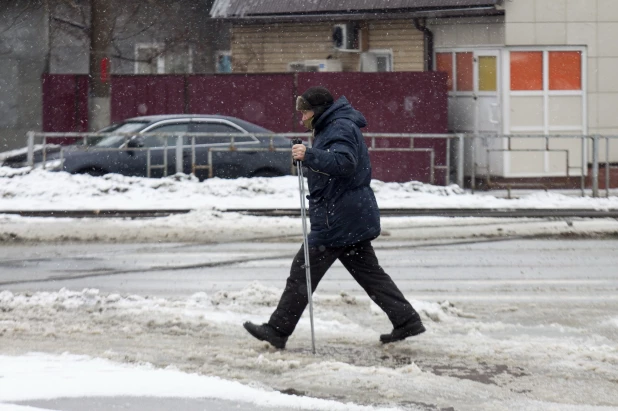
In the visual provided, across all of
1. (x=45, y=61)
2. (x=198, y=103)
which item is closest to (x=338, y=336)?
(x=198, y=103)

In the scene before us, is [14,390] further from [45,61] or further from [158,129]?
[45,61]

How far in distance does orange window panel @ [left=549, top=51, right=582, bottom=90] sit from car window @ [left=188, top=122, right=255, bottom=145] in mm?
6414

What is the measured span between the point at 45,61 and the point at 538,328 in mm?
25183

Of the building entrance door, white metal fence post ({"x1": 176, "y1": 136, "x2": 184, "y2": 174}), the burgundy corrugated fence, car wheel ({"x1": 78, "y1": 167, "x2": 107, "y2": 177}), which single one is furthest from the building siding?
car wheel ({"x1": 78, "y1": 167, "x2": 107, "y2": 177})

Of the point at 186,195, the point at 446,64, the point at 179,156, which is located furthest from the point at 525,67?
the point at 186,195

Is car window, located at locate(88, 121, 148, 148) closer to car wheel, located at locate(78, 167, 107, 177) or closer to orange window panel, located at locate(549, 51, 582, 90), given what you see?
car wheel, located at locate(78, 167, 107, 177)

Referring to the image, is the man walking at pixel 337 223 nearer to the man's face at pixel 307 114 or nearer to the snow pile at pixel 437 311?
the man's face at pixel 307 114

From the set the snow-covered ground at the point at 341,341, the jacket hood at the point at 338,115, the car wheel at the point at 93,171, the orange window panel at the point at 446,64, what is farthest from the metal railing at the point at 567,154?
the jacket hood at the point at 338,115

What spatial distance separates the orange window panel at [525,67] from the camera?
2259 centimetres

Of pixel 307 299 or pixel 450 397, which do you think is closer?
pixel 450 397

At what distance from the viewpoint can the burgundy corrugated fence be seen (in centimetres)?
2241

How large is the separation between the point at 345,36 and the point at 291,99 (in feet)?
8.40

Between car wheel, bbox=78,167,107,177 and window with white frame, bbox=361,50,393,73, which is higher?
window with white frame, bbox=361,50,393,73

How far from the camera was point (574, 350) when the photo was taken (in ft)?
23.2
